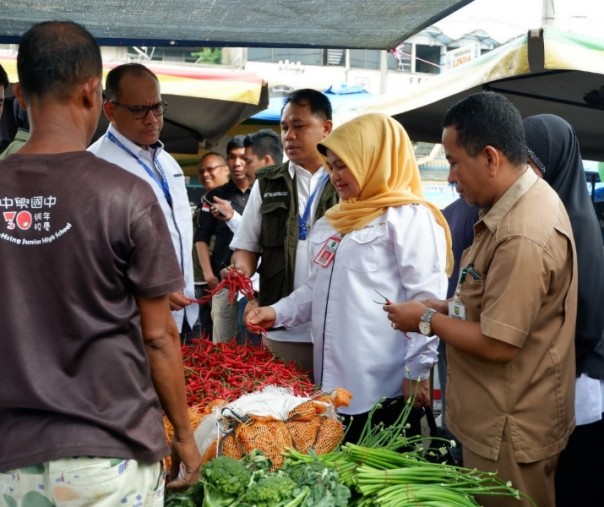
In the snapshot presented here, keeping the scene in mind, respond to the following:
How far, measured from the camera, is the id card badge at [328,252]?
3.70m

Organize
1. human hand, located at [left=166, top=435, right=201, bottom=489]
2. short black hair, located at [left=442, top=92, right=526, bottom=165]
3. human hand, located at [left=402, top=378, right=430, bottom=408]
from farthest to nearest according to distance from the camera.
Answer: human hand, located at [left=402, top=378, right=430, bottom=408] < short black hair, located at [left=442, top=92, right=526, bottom=165] < human hand, located at [left=166, top=435, right=201, bottom=489]

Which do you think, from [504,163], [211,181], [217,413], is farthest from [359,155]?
[211,181]

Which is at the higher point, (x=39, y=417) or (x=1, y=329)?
(x=1, y=329)

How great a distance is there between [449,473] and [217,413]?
34.0 inches

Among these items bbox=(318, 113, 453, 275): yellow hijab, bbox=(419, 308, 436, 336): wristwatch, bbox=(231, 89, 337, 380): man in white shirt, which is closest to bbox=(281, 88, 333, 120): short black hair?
bbox=(231, 89, 337, 380): man in white shirt

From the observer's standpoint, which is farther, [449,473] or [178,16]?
[178,16]

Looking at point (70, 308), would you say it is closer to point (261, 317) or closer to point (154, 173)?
point (261, 317)

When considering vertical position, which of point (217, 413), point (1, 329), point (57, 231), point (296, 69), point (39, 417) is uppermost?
point (296, 69)

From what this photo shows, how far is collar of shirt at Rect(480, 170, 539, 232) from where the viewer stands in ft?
9.14

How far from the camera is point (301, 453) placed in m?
2.87

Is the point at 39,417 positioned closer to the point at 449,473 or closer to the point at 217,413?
the point at 217,413

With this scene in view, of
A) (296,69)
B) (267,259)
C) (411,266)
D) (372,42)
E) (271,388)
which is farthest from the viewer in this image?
(296,69)

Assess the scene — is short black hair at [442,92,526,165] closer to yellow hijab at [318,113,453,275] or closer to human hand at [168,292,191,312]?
yellow hijab at [318,113,453,275]

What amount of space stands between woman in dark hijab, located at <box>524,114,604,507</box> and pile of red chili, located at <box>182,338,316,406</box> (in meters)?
1.10
